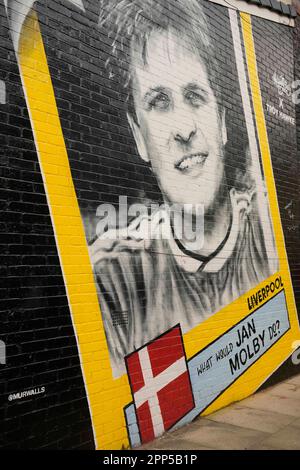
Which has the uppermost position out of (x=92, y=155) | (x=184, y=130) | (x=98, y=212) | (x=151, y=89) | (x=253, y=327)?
(x=151, y=89)

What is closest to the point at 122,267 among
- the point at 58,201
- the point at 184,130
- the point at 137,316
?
the point at 137,316

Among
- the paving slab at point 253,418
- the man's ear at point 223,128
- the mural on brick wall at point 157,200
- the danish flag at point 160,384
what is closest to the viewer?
the mural on brick wall at point 157,200

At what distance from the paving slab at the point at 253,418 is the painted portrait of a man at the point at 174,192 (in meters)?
1.17

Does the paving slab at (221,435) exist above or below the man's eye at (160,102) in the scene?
below

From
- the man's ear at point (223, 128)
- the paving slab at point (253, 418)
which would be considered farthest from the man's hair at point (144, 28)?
the paving slab at point (253, 418)

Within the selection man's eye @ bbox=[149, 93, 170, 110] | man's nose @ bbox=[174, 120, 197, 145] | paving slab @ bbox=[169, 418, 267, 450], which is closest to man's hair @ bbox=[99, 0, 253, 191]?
man's eye @ bbox=[149, 93, 170, 110]

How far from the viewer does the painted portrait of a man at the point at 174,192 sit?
16.8 feet

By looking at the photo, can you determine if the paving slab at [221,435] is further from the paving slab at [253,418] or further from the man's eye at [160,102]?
the man's eye at [160,102]

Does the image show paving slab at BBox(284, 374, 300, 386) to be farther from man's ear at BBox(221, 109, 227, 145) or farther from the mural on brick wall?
man's ear at BBox(221, 109, 227, 145)

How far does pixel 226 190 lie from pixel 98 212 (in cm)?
247

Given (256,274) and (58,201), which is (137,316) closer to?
(58,201)

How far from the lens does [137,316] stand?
5.20 m

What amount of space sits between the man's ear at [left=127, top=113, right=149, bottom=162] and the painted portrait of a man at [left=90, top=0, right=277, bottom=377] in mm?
11

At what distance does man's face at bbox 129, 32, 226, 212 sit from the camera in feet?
18.5
